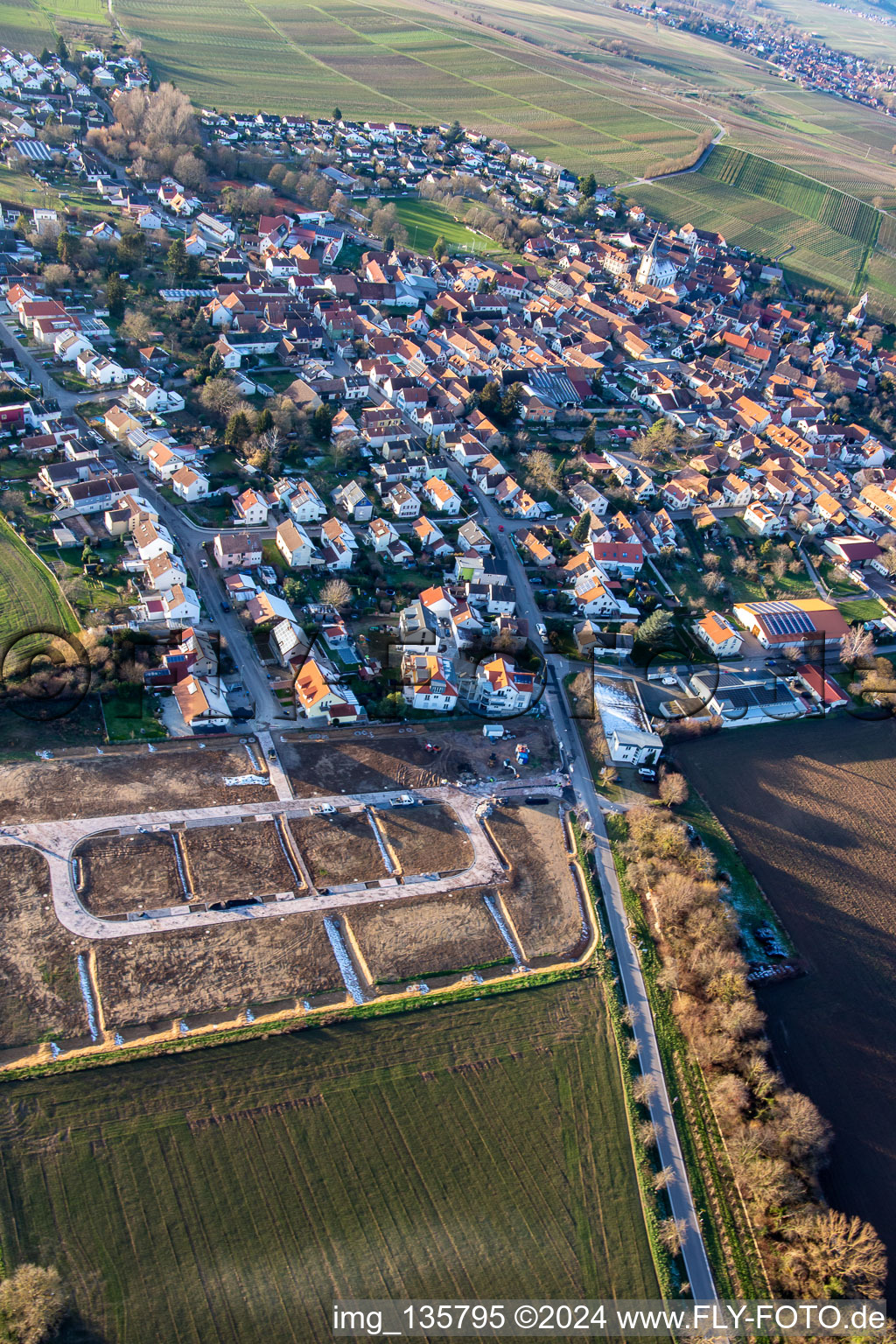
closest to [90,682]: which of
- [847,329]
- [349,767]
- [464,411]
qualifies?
[349,767]

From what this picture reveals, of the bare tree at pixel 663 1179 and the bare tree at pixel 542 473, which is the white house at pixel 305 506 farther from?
the bare tree at pixel 663 1179

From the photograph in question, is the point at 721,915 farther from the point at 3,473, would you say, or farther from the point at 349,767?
the point at 3,473

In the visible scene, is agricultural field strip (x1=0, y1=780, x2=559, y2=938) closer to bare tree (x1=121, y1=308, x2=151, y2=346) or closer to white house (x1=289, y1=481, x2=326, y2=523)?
white house (x1=289, y1=481, x2=326, y2=523)

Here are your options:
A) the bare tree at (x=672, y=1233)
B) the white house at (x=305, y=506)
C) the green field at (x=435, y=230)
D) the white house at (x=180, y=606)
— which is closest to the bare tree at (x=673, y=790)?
the bare tree at (x=672, y=1233)

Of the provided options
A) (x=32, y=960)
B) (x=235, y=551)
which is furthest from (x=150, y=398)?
(x=32, y=960)

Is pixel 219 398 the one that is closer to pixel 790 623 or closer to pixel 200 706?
pixel 200 706
